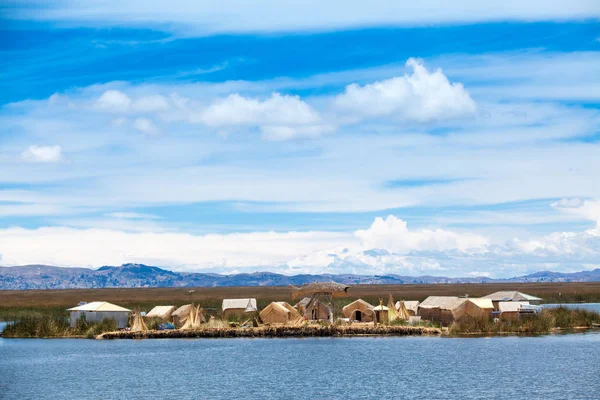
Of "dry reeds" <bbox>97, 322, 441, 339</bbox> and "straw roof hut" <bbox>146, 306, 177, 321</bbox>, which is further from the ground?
"straw roof hut" <bbox>146, 306, 177, 321</bbox>

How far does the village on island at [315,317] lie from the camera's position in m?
69.8

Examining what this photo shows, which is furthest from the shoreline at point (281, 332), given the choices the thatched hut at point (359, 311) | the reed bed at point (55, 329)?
the thatched hut at point (359, 311)

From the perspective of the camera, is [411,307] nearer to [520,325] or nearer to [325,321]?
[325,321]

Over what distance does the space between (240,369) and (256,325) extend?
2437 cm

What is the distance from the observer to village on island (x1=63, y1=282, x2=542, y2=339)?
69.8 metres

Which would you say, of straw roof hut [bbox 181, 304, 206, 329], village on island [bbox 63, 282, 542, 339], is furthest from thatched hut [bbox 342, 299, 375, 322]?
straw roof hut [bbox 181, 304, 206, 329]

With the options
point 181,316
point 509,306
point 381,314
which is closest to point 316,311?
point 381,314

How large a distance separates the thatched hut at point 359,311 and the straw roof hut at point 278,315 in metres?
5.81

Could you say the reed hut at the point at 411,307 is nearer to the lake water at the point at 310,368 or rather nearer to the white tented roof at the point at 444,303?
the white tented roof at the point at 444,303

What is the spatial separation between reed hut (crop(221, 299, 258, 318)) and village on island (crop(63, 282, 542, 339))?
1.79 ft

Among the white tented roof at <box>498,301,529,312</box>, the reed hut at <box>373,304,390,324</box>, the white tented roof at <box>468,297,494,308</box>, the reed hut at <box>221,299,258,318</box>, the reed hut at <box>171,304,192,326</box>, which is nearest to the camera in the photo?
the white tented roof at <box>468,297,494,308</box>

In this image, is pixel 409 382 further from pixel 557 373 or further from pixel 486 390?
pixel 557 373

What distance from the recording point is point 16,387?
4441cm

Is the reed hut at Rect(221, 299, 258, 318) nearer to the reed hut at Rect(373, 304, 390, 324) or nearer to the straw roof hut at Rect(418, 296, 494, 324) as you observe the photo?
the reed hut at Rect(373, 304, 390, 324)
